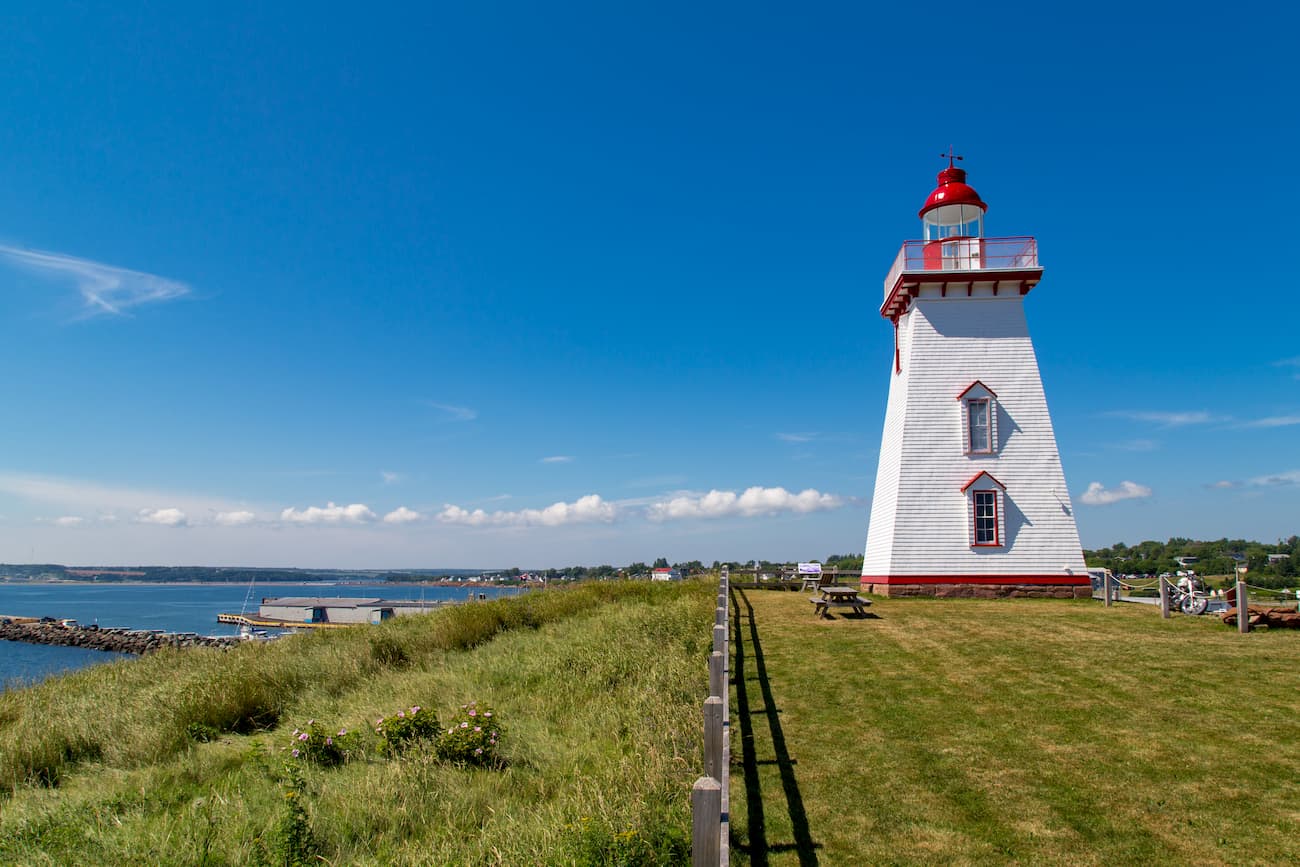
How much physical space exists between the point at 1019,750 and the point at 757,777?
277 centimetres

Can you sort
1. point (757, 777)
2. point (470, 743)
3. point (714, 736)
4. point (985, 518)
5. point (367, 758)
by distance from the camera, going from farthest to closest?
point (985, 518) < point (367, 758) < point (470, 743) < point (757, 777) < point (714, 736)

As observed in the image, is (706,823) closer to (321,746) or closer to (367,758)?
(367,758)

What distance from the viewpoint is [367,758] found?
818cm

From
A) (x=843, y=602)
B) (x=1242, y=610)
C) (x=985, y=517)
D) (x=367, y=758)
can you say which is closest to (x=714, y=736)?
(x=367, y=758)

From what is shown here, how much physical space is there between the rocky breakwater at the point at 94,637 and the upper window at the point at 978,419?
4292 centimetres

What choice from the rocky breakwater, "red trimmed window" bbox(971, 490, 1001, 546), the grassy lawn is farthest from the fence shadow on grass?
the rocky breakwater

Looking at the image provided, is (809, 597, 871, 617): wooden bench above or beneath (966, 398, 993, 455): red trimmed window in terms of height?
beneath

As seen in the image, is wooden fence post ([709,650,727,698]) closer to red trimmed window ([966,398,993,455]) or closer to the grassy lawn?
the grassy lawn

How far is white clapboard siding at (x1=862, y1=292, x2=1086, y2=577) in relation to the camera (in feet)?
68.9

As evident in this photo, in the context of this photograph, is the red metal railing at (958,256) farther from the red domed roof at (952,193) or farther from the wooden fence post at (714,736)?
the wooden fence post at (714,736)

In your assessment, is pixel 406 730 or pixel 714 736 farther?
pixel 406 730

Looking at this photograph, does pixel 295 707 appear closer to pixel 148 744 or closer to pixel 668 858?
pixel 148 744

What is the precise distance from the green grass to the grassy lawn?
99 centimetres

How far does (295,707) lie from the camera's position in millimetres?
11383
